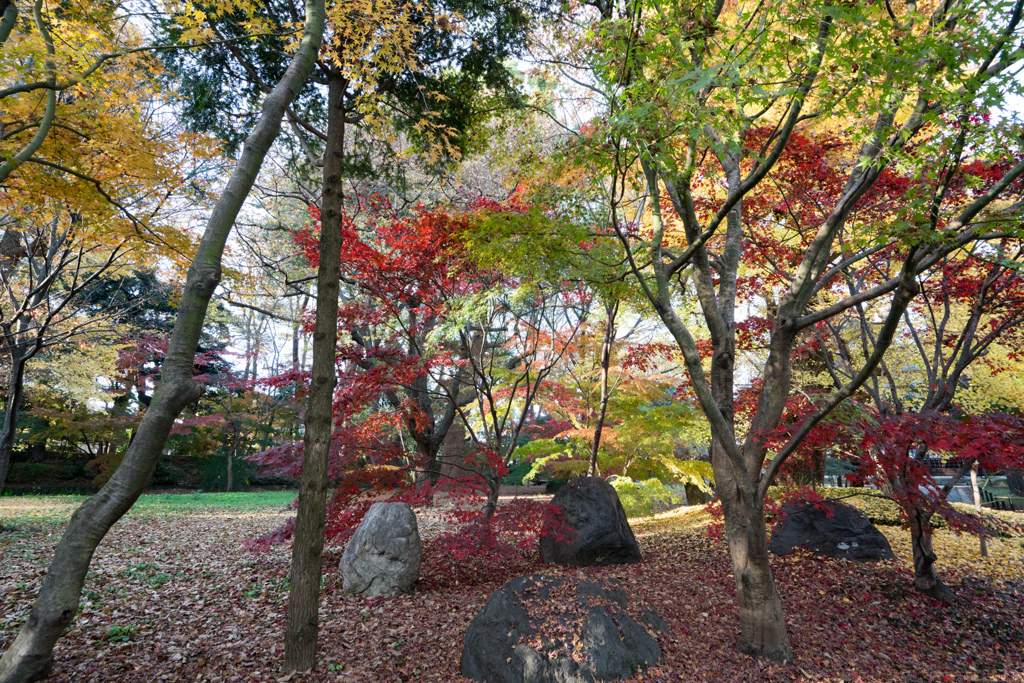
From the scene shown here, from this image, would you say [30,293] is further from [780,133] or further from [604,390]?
[780,133]

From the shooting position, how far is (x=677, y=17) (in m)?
3.88

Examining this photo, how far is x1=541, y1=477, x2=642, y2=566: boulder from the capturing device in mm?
6371

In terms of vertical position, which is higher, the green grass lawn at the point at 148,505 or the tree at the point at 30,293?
the tree at the point at 30,293

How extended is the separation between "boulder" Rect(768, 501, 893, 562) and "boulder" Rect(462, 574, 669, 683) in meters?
3.43

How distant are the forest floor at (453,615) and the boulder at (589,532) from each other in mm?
239

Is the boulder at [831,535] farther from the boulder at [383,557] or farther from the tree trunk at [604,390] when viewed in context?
the boulder at [383,557]

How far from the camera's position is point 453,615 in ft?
15.5

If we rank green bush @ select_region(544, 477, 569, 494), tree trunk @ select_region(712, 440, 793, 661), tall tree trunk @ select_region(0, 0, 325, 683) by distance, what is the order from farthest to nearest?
green bush @ select_region(544, 477, 569, 494) → tree trunk @ select_region(712, 440, 793, 661) → tall tree trunk @ select_region(0, 0, 325, 683)

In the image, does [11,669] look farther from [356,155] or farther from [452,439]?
[452,439]

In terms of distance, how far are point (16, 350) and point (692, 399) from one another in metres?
10.7

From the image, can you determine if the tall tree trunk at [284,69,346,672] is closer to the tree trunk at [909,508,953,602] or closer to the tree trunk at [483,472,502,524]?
the tree trunk at [483,472,502,524]

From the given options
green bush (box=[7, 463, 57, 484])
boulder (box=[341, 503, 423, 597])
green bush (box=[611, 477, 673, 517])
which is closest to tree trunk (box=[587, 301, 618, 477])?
green bush (box=[611, 477, 673, 517])

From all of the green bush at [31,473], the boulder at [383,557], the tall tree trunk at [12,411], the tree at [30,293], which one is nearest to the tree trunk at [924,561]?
the boulder at [383,557]

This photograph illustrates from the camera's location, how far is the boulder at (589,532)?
6.37 m
